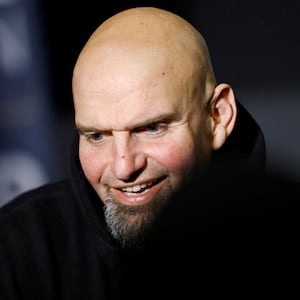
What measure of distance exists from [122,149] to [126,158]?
0.02m

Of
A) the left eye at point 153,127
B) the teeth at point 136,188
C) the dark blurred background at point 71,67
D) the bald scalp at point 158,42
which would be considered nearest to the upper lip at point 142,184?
the teeth at point 136,188

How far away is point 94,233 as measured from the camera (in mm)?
1517

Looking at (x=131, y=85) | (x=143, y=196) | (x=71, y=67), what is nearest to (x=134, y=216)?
(x=143, y=196)

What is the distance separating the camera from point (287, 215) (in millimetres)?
1350

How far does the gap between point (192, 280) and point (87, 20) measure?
131cm

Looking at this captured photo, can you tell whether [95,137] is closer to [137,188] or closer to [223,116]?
[137,188]

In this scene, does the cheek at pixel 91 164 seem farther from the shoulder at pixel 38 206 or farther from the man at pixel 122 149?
the shoulder at pixel 38 206

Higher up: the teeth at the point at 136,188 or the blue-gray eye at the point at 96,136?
the blue-gray eye at the point at 96,136

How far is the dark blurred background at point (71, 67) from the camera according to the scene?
219cm

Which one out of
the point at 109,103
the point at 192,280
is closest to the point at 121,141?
the point at 109,103

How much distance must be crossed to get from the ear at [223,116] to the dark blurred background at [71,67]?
0.59 m

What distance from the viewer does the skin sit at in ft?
4.43

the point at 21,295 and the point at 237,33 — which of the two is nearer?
the point at 21,295

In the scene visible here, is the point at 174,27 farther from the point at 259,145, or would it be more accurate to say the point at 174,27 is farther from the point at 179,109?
the point at 259,145
